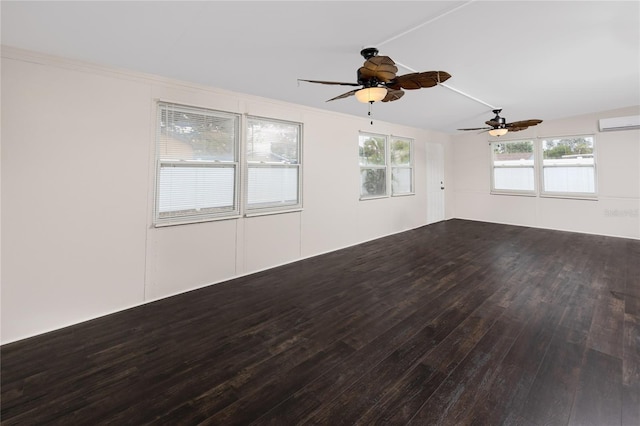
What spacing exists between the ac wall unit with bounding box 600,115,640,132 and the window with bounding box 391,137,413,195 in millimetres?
3799

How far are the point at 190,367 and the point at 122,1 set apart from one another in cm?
254

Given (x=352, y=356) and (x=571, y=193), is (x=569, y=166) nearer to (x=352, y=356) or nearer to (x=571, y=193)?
(x=571, y=193)

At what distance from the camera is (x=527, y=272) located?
3.75 m

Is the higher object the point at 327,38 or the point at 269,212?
the point at 327,38

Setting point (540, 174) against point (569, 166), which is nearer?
point (569, 166)

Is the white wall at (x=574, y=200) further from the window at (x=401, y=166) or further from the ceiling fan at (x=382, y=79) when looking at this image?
the ceiling fan at (x=382, y=79)

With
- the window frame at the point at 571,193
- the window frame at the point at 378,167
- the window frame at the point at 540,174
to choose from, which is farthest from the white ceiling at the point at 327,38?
the window frame at the point at 540,174

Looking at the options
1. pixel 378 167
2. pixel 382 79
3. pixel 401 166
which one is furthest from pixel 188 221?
pixel 401 166

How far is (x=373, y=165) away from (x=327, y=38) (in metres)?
3.66

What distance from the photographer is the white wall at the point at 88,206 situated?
2322 mm

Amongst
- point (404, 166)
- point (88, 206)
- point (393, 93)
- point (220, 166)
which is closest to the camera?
point (88, 206)

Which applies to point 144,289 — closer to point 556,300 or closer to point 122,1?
point 122,1

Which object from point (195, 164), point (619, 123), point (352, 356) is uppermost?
point (619, 123)

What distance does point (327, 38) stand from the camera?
2396mm
